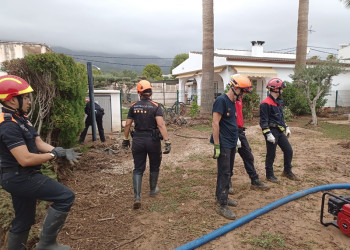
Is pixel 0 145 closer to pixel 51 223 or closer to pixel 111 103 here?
pixel 51 223

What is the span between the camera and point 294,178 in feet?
15.9

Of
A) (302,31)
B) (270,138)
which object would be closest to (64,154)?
(270,138)

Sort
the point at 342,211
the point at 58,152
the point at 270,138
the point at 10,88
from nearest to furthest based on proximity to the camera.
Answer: the point at 10,88 < the point at 58,152 < the point at 342,211 < the point at 270,138

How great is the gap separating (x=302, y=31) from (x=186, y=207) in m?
14.6

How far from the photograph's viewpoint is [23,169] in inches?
93.5

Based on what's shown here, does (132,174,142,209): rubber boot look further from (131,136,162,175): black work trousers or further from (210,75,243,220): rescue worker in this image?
(210,75,243,220): rescue worker

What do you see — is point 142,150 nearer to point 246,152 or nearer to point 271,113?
point 246,152

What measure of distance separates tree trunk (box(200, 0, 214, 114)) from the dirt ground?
700 centimetres

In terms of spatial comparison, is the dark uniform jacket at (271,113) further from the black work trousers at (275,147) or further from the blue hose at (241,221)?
the blue hose at (241,221)

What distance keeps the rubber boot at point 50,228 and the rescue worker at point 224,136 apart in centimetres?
209

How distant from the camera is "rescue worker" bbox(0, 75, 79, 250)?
2258 millimetres

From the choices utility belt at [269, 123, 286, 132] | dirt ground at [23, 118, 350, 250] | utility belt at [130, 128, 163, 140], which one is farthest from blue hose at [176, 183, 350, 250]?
utility belt at [130, 128, 163, 140]

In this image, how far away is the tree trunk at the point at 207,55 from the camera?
1261cm

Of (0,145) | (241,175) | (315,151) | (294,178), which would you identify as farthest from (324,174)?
(0,145)
